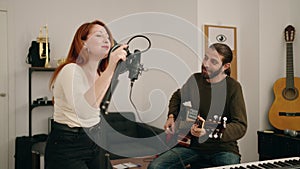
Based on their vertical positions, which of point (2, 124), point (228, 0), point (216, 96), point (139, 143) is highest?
point (228, 0)

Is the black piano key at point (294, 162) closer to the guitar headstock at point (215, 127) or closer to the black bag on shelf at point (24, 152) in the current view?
the guitar headstock at point (215, 127)

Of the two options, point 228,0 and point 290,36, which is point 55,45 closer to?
point 228,0

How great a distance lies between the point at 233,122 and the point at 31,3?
2.96 metres

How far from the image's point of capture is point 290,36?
368cm

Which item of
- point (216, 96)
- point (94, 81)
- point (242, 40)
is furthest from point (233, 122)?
point (242, 40)

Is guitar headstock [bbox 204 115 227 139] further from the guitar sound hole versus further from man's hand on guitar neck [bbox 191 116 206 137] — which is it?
the guitar sound hole

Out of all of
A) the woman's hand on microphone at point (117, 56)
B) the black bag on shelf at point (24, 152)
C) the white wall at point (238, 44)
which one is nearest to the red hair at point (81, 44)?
the woman's hand on microphone at point (117, 56)

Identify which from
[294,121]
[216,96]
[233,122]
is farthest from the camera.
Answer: [294,121]

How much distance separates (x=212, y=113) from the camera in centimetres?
210

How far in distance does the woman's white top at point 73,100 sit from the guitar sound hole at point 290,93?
8.75 ft

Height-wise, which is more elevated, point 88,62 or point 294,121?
point 88,62

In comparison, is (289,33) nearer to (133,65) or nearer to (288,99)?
(288,99)

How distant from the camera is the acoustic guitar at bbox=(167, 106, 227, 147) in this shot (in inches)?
74.7

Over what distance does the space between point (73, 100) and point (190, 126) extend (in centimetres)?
85
